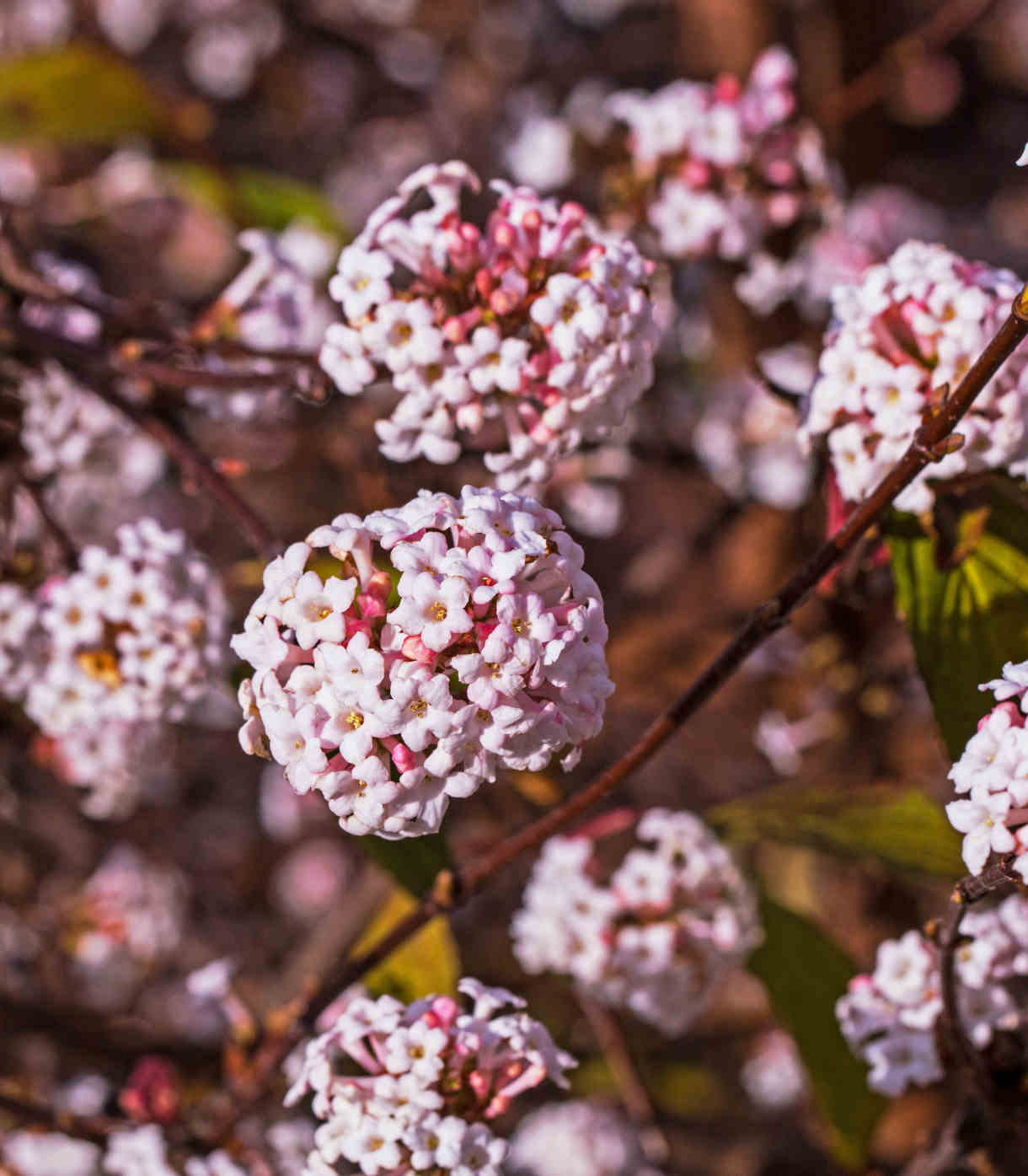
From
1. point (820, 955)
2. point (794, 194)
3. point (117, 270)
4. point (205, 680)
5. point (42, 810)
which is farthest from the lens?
point (117, 270)

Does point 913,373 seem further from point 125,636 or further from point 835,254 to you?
point 835,254

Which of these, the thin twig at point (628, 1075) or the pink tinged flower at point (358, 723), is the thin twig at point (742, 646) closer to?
the pink tinged flower at point (358, 723)

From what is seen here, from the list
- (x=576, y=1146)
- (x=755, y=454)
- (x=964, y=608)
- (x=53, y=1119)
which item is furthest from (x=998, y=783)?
(x=755, y=454)

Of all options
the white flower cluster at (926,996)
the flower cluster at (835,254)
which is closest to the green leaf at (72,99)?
the flower cluster at (835,254)

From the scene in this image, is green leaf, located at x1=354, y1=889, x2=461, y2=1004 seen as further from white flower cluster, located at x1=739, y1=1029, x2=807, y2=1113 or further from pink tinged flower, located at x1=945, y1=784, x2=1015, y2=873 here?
white flower cluster, located at x1=739, y1=1029, x2=807, y2=1113

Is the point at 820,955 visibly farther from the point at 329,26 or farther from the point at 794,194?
the point at 329,26

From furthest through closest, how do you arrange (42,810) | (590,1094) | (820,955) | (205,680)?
(42,810) → (590,1094) → (820,955) → (205,680)

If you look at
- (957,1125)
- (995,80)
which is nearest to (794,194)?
(957,1125)
